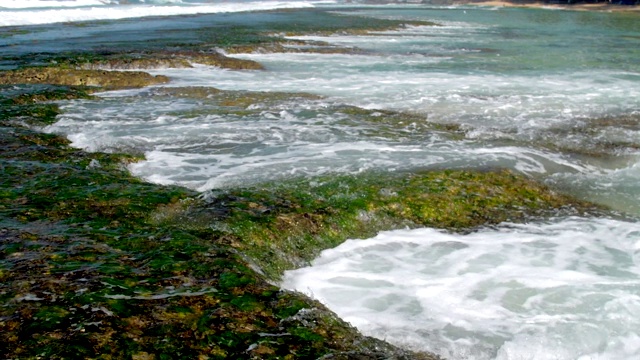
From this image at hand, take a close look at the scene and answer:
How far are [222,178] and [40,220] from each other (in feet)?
9.81

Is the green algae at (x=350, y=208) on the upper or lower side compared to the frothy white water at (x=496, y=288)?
upper

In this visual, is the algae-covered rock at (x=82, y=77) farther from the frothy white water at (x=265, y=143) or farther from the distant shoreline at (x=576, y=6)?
the distant shoreline at (x=576, y=6)

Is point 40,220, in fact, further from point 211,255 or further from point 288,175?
point 288,175

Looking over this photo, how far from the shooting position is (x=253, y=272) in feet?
16.0

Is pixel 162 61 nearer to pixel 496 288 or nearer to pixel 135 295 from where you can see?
pixel 496 288

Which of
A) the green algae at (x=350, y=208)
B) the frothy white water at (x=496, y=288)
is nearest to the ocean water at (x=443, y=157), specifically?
the frothy white water at (x=496, y=288)

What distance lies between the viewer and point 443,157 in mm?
9305

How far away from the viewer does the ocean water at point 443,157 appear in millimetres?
5129

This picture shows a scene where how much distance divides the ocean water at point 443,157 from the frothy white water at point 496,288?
19mm

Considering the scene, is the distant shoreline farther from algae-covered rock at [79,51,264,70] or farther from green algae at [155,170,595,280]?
green algae at [155,170,595,280]

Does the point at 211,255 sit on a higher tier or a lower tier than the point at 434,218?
higher

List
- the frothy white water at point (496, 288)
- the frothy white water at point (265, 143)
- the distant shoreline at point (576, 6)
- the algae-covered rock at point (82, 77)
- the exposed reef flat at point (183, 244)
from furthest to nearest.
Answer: the distant shoreline at point (576, 6) < the algae-covered rock at point (82, 77) < the frothy white water at point (265, 143) < the frothy white water at point (496, 288) < the exposed reef flat at point (183, 244)

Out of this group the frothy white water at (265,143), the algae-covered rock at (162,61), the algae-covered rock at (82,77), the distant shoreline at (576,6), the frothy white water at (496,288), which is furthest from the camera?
the distant shoreline at (576,6)

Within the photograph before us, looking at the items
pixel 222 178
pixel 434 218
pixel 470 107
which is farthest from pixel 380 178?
pixel 470 107
